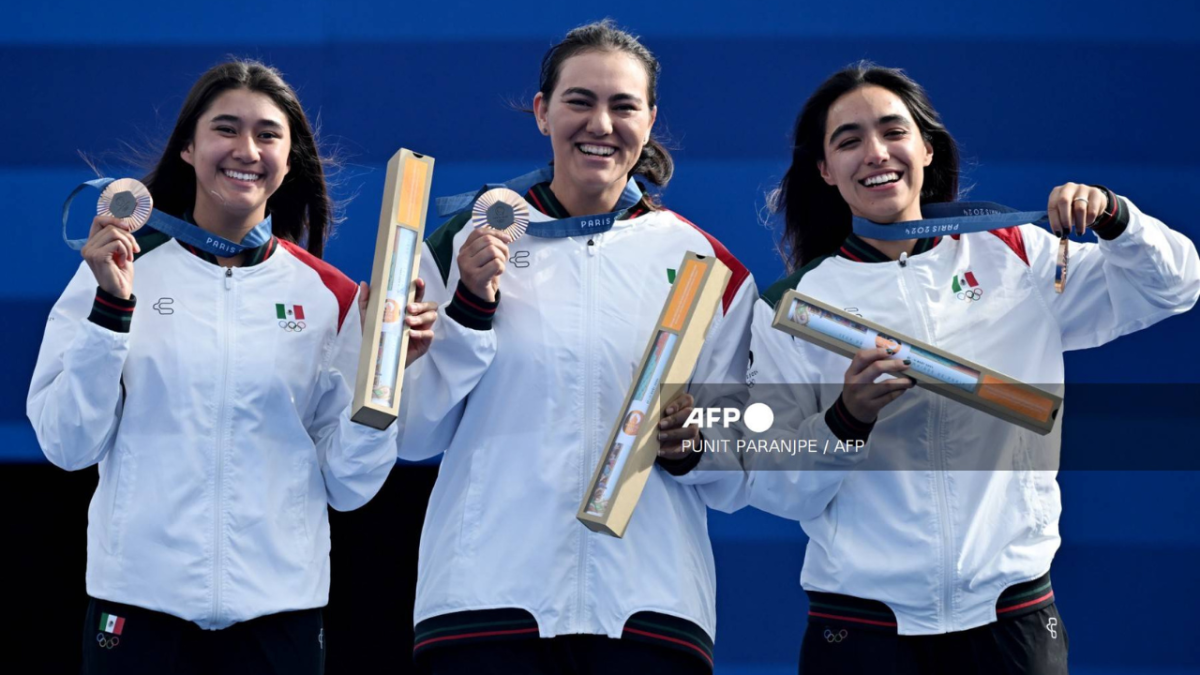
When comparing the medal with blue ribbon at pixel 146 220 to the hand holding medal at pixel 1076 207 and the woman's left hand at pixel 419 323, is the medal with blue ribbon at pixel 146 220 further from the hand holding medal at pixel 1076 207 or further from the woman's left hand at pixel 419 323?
the hand holding medal at pixel 1076 207

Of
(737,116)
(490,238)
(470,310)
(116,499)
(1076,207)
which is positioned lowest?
(116,499)

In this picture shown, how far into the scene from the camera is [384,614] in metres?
3.33

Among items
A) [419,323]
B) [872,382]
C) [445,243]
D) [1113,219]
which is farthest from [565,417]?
[1113,219]

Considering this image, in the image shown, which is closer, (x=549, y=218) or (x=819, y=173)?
(x=549, y=218)

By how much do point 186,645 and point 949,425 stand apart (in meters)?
1.29

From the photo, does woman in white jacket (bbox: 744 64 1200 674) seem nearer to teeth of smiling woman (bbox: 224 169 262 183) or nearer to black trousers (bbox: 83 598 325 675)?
black trousers (bbox: 83 598 325 675)

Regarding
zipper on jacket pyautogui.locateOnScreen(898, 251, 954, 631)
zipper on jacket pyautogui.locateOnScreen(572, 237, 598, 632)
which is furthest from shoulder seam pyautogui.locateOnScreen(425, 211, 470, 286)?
zipper on jacket pyautogui.locateOnScreen(898, 251, 954, 631)

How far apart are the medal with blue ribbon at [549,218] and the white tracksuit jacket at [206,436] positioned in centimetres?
30

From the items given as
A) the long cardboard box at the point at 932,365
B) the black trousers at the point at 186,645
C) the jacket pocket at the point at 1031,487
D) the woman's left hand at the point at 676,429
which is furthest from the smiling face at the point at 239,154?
the jacket pocket at the point at 1031,487

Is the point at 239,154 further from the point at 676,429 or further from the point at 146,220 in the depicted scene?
the point at 676,429

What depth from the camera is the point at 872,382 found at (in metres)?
2.15

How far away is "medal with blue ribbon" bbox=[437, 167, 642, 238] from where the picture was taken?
2348 mm

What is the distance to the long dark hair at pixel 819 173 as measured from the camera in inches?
101

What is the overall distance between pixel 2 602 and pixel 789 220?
2.08m
